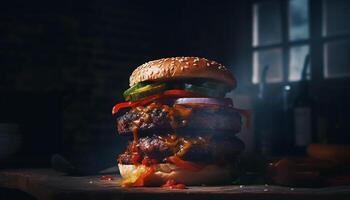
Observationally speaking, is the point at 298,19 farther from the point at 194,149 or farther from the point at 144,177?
the point at 144,177

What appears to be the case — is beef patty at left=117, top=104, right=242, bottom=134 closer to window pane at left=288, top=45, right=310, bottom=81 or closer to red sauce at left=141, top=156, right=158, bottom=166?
red sauce at left=141, top=156, right=158, bottom=166

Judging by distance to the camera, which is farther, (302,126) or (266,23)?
(266,23)

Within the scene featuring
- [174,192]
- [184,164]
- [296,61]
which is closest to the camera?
[174,192]

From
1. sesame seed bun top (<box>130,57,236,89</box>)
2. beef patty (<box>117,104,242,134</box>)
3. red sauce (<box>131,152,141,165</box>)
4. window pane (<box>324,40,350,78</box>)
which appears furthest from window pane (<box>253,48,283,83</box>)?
red sauce (<box>131,152,141,165</box>)

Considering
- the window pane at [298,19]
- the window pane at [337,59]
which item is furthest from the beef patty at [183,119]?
the window pane at [298,19]

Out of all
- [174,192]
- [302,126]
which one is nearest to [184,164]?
[174,192]

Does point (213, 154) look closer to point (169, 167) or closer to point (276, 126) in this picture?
point (169, 167)
